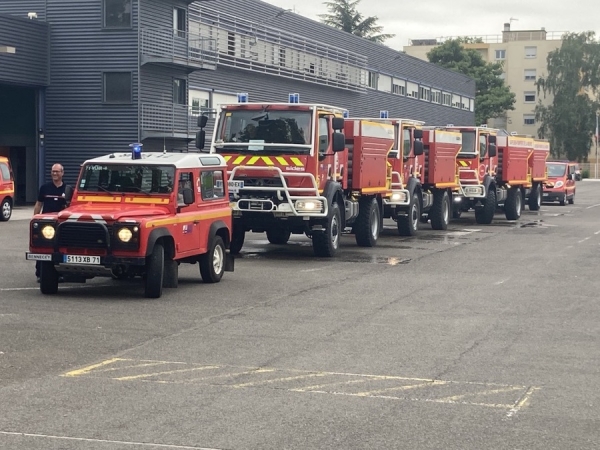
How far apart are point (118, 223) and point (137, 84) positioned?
92.3 feet

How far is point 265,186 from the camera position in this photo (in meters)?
20.6

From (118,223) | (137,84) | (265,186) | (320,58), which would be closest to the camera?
(118,223)

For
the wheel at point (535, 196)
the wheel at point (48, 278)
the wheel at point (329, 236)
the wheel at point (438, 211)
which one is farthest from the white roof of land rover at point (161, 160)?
the wheel at point (535, 196)

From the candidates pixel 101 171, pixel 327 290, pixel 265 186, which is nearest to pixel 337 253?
pixel 265 186

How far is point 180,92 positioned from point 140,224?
31.1m

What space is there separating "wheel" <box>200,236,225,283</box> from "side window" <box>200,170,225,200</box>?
0.64m

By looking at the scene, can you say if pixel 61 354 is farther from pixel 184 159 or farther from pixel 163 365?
pixel 184 159

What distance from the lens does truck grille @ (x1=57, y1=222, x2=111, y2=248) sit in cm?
1441

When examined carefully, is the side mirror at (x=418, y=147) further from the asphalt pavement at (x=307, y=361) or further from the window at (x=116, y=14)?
the window at (x=116, y=14)

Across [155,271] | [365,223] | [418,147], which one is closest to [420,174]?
[418,147]

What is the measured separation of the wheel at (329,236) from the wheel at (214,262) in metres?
4.49

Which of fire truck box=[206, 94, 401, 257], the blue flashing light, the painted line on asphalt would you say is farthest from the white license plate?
the painted line on asphalt

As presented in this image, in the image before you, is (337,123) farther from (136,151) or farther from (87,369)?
(87,369)

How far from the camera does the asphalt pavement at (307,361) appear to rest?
7.71 meters
